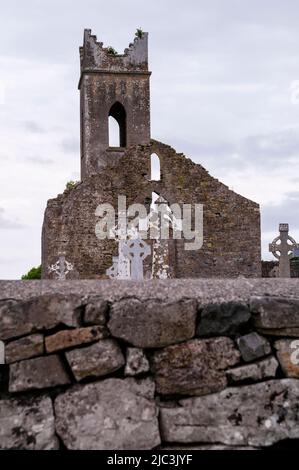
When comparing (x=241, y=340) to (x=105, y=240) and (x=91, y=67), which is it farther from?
(x=91, y=67)

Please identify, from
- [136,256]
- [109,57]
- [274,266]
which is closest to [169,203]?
[274,266]

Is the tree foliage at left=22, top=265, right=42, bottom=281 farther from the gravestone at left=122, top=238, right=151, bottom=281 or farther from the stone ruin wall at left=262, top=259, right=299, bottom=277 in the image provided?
the gravestone at left=122, top=238, right=151, bottom=281

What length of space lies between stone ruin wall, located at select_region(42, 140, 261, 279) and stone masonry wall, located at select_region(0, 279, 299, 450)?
18.5 metres

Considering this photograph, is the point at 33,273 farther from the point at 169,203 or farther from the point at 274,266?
the point at 169,203

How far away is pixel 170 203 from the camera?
23.1 metres

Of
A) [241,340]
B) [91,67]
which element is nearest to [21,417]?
[241,340]

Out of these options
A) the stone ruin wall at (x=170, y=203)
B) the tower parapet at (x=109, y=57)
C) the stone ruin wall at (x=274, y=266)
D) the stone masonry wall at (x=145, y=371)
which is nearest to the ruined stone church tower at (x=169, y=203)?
the stone ruin wall at (x=170, y=203)

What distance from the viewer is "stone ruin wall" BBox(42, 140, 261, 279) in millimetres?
22266

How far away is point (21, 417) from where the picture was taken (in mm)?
3328

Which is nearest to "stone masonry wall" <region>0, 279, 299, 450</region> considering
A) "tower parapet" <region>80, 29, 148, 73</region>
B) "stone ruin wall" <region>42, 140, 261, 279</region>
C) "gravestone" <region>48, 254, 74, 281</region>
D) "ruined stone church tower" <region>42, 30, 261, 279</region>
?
"gravestone" <region>48, 254, 74, 281</region>

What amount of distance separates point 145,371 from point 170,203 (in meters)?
19.7

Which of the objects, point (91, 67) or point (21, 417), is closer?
point (21, 417)

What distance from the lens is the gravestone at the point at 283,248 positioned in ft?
76.0
